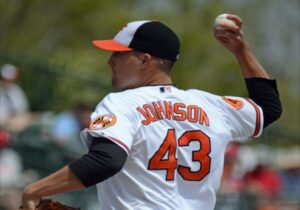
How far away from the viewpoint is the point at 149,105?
4988 mm

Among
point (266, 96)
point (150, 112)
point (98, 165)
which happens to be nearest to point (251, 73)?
point (266, 96)

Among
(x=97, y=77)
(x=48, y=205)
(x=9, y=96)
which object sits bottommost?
(x=97, y=77)

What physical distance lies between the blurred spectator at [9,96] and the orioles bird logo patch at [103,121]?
6.51 m

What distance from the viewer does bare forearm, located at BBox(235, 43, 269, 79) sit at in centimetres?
557

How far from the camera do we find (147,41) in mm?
5090

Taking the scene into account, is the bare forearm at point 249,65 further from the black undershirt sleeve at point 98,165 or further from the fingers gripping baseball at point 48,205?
the fingers gripping baseball at point 48,205

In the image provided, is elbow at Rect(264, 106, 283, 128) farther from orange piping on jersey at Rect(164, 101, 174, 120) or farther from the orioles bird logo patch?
the orioles bird logo patch

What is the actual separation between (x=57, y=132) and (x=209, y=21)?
752 centimetres

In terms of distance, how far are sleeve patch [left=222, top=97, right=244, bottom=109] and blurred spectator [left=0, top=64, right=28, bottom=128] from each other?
614 cm

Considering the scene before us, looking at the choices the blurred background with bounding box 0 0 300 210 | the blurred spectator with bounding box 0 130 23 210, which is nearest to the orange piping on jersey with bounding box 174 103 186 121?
the blurred background with bounding box 0 0 300 210

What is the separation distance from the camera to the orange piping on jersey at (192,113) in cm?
507

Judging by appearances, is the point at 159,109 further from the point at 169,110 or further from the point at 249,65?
the point at 249,65

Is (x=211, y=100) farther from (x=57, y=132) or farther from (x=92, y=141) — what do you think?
(x=57, y=132)

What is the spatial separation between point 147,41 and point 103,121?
21.8 inches
